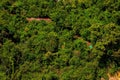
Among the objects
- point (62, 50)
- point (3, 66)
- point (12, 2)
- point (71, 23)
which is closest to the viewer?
point (3, 66)

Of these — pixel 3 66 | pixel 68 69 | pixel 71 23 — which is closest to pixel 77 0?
→ pixel 71 23

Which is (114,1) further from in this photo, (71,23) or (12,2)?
(12,2)

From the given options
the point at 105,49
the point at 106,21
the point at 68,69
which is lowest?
the point at 68,69

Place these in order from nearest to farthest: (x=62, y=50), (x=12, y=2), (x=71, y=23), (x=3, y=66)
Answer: (x=3, y=66) → (x=62, y=50) → (x=71, y=23) → (x=12, y=2)

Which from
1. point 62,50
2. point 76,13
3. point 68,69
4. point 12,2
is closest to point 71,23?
point 76,13

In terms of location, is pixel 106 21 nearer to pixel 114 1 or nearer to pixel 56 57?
pixel 114 1

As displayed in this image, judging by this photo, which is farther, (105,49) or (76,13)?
(76,13)

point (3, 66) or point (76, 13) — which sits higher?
point (76, 13)
